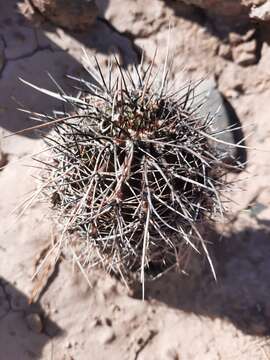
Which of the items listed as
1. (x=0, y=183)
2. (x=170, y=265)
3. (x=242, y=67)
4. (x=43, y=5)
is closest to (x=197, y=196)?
(x=170, y=265)

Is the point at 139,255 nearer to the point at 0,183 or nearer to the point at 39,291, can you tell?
the point at 39,291

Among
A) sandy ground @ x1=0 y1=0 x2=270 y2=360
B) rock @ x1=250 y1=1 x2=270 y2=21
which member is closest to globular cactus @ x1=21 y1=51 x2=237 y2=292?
sandy ground @ x1=0 y1=0 x2=270 y2=360

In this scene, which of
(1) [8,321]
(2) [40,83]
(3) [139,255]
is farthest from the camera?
(2) [40,83]

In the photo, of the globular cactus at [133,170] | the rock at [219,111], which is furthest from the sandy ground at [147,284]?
the globular cactus at [133,170]

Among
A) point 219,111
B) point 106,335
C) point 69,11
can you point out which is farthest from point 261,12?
point 106,335

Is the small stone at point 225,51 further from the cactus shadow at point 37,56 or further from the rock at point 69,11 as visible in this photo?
the rock at point 69,11
